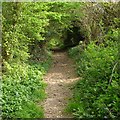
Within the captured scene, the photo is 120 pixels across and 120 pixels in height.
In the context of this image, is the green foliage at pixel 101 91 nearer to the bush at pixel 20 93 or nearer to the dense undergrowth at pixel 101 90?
the dense undergrowth at pixel 101 90

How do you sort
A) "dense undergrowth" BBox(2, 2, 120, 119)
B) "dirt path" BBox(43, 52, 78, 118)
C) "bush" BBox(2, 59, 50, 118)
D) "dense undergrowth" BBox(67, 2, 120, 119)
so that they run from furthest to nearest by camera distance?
"dirt path" BBox(43, 52, 78, 118) < "bush" BBox(2, 59, 50, 118) < "dense undergrowth" BBox(2, 2, 120, 119) < "dense undergrowth" BBox(67, 2, 120, 119)

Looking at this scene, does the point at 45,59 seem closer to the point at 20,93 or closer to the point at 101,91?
the point at 20,93

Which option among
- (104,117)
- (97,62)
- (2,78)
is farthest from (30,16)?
(104,117)

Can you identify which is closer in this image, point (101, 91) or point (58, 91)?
point (101, 91)

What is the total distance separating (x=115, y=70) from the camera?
24.8ft

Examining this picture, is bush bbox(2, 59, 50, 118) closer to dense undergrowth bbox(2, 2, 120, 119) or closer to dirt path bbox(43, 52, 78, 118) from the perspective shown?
dense undergrowth bbox(2, 2, 120, 119)

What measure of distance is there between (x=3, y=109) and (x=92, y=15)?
7037mm

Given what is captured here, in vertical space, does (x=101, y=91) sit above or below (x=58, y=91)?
above

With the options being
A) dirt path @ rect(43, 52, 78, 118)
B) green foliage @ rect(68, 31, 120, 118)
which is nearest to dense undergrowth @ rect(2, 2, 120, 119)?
green foliage @ rect(68, 31, 120, 118)

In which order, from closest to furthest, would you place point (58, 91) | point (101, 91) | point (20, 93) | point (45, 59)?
point (101, 91)
point (20, 93)
point (58, 91)
point (45, 59)

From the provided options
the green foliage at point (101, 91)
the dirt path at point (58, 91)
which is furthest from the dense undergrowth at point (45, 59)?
the dirt path at point (58, 91)

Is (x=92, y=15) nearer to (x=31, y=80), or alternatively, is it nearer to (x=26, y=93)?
(x=31, y=80)

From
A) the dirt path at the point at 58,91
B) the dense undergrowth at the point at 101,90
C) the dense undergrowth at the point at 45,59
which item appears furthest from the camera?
the dirt path at the point at 58,91

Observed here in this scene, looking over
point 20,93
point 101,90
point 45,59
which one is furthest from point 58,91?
point 45,59
